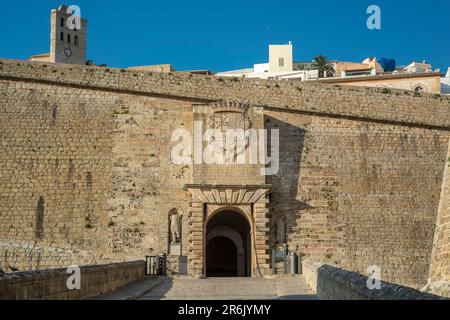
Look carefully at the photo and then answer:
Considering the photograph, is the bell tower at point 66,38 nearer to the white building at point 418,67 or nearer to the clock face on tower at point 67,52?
the clock face on tower at point 67,52

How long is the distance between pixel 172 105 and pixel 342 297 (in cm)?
1553

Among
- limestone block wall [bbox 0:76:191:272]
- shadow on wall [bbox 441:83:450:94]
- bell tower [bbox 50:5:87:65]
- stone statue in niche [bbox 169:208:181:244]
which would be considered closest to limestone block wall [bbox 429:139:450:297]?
stone statue in niche [bbox 169:208:181:244]

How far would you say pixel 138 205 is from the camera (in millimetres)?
22719

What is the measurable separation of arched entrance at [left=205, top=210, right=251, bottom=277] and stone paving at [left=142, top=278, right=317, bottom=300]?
524 cm

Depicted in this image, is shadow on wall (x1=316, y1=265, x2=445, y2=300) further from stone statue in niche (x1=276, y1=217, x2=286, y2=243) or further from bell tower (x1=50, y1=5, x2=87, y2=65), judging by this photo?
bell tower (x1=50, y1=5, x2=87, y2=65)

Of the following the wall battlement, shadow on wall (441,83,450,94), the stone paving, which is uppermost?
shadow on wall (441,83,450,94)

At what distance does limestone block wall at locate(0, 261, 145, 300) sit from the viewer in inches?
315

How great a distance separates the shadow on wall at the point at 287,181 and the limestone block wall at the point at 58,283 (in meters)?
8.38

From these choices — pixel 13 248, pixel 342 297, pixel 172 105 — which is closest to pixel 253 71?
pixel 172 105

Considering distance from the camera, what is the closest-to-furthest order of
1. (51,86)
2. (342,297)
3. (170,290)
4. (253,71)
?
(342,297)
(170,290)
(51,86)
(253,71)

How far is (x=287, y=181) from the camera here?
23344 millimetres

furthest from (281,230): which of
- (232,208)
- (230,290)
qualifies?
(230,290)

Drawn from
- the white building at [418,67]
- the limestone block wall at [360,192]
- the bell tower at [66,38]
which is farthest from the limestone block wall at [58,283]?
the white building at [418,67]

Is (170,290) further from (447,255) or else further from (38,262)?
(38,262)
